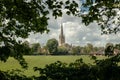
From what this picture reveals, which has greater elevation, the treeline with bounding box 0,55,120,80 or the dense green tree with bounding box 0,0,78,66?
the dense green tree with bounding box 0,0,78,66

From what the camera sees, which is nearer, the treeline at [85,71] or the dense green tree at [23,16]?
the treeline at [85,71]

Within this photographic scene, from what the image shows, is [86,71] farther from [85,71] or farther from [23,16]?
[23,16]

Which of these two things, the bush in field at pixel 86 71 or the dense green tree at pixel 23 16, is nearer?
the bush in field at pixel 86 71

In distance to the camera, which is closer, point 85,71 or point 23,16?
point 85,71

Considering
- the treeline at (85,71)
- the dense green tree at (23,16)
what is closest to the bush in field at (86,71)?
the treeline at (85,71)

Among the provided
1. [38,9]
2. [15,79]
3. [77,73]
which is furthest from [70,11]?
[77,73]

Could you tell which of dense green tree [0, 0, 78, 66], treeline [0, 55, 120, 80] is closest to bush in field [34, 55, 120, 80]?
treeline [0, 55, 120, 80]

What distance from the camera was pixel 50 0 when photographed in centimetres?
909

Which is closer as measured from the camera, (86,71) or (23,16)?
(86,71)

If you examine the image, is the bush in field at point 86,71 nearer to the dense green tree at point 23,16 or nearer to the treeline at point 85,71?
the treeline at point 85,71

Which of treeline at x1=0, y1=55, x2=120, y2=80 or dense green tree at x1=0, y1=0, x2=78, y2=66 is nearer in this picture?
treeline at x1=0, y1=55, x2=120, y2=80

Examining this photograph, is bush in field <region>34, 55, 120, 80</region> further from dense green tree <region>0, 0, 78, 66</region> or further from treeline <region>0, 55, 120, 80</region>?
dense green tree <region>0, 0, 78, 66</region>

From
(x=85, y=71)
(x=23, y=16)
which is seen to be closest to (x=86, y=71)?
(x=85, y=71)

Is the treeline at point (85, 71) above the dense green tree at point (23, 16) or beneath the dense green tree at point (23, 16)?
beneath
